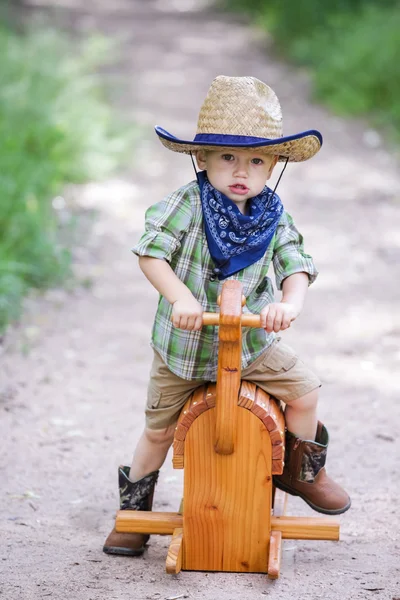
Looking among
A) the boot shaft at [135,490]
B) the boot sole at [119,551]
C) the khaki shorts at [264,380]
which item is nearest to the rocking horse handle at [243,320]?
Answer: the khaki shorts at [264,380]

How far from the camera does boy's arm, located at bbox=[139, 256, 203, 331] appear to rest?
281cm

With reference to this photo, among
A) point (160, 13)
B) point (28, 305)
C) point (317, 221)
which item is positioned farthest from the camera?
point (160, 13)

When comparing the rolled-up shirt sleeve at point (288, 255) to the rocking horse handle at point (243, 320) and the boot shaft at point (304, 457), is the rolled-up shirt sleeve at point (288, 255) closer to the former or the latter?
the rocking horse handle at point (243, 320)

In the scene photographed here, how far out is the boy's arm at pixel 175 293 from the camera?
9.21 feet

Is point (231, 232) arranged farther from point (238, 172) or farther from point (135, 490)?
point (135, 490)

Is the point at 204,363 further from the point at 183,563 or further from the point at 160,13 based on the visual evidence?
the point at 160,13

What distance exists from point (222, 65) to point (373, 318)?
10.2 metres

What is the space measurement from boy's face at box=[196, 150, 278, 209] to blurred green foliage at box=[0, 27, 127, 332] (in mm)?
2847

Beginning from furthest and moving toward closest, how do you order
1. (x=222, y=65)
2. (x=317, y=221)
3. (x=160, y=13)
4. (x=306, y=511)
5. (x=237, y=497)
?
1. (x=160, y=13)
2. (x=222, y=65)
3. (x=317, y=221)
4. (x=306, y=511)
5. (x=237, y=497)

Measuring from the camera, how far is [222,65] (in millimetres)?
15461

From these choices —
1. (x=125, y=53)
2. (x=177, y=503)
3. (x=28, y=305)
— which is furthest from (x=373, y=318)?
(x=125, y=53)

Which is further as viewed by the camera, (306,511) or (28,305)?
(28,305)

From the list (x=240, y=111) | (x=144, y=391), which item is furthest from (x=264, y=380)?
(x=144, y=391)

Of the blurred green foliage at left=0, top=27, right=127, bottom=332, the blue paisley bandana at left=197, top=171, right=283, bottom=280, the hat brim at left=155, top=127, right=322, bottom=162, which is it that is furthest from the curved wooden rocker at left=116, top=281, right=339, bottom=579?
the blurred green foliage at left=0, top=27, right=127, bottom=332
